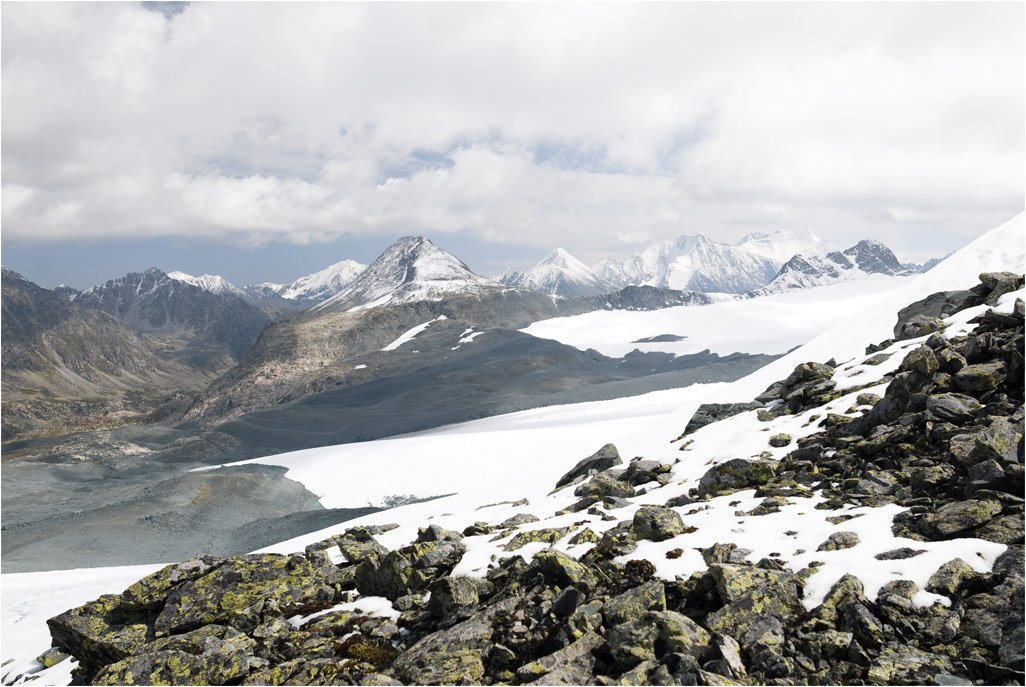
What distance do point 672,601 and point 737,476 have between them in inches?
444

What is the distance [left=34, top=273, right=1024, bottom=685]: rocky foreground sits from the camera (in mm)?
11664

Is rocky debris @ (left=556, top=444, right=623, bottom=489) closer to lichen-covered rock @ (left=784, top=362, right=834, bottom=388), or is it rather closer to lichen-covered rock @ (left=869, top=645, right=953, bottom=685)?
lichen-covered rock @ (left=784, top=362, right=834, bottom=388)

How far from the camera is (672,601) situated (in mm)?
14359

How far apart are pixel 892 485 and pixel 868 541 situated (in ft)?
15.3

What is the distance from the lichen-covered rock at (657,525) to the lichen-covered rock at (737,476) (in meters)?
5.63

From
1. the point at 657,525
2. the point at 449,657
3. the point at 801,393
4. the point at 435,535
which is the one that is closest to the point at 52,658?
the point at 435,535

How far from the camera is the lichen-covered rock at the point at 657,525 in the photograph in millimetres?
18094

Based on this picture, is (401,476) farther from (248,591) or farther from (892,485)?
(892,485)

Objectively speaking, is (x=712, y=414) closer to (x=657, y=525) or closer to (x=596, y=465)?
(x=596, y=465)

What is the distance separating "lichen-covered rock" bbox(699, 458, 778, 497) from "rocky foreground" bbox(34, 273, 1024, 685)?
7 centimetres

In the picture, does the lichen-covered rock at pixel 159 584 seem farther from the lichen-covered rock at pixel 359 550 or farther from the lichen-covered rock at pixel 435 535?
the lichen-covered rock at pixel 435 535

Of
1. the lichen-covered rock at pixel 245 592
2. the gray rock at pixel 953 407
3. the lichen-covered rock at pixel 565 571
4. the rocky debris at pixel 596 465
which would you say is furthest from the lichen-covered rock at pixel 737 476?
the lichen-covered rock at pixel 245 592

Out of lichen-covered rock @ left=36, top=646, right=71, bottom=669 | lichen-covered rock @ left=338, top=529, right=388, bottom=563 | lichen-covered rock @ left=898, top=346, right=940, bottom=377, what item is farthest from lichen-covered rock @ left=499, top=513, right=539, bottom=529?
lichen-covered rock @ left=898, top=346, right=940, bottom=377

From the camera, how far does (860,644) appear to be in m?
11.8
